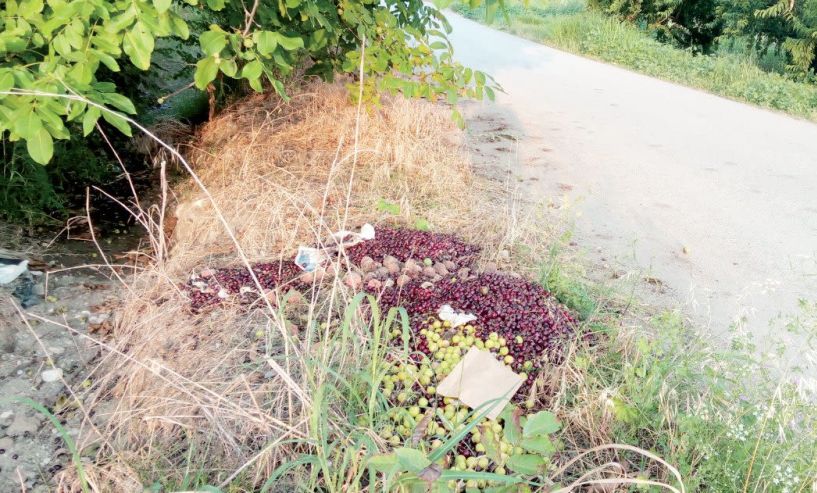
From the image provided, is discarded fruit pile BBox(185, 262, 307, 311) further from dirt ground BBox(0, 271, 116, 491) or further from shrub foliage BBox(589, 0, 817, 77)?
shrub foliage BBox(589, 0, 817, 77)

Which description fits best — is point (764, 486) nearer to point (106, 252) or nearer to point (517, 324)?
point (517, 324)

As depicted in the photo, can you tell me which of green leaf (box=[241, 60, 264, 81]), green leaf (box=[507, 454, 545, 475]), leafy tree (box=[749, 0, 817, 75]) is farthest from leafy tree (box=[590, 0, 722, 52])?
green leaf (box=[507, 454, 545, 475])

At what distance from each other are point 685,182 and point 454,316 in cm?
311

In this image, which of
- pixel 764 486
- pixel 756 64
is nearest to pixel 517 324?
pixel 764 486

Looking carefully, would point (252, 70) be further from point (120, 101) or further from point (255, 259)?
point (255, 259)

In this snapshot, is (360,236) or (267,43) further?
(360,236)

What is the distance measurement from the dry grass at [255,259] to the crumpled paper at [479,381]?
393 mm

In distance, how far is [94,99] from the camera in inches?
87.7

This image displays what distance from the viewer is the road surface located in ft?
11.1

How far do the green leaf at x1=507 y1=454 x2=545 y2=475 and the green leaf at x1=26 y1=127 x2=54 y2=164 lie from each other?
172 cm

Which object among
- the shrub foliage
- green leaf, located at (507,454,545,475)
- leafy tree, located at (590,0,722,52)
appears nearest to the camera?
green leaf, located at (507,454,545,475)

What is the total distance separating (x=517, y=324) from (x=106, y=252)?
2883mm

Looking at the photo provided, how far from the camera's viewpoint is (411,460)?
4.56ft

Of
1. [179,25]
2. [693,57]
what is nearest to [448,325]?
[179,25]
